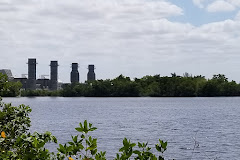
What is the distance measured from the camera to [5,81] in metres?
12.5

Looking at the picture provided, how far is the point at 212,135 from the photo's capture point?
146ft

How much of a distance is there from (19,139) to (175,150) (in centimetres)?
2709

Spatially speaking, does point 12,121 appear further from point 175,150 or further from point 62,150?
point 175,150

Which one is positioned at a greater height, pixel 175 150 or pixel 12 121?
pixel 12 121

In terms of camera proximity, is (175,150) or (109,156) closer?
(109,156)

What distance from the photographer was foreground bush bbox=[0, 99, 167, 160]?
5.90 m

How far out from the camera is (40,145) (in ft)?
19.0

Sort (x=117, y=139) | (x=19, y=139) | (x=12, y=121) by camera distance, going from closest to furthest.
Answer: (x=19, y=139) → (x=12, y=121) → (x=117, y=139)

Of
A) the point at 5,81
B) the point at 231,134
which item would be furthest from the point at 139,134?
the point at 5,81

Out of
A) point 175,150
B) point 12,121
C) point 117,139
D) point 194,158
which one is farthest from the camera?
point 117,139

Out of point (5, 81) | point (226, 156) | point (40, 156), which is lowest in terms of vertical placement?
point (226, 156)

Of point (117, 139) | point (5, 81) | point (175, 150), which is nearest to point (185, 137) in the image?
point (117, 139)

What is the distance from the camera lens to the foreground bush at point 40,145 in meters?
5.90

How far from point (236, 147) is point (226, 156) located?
4.58 m
